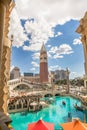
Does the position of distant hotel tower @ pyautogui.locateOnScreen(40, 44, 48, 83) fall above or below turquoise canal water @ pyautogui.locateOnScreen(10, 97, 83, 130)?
above

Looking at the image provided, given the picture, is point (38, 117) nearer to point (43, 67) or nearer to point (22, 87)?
point (22, 87)

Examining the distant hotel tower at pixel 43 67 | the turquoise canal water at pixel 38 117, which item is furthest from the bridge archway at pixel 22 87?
the turquoise canal water at pixel 38 117

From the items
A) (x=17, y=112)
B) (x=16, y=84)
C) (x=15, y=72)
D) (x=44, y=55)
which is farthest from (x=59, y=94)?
(x=15, y=72)

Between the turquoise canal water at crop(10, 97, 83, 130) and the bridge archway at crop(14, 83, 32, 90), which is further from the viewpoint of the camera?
the bridge archway at crop(14, 83, 32, 90)

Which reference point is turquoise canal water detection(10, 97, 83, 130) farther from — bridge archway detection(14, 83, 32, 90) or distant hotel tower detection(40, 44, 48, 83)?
distant hotel tower detection(40, 44, 48, 83)

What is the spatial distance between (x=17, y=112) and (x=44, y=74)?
66.1 metres

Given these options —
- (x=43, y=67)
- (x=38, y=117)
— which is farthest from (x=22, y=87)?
(x=38, y=117)

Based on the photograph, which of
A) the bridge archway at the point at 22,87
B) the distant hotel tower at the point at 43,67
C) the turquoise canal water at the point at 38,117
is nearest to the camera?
the turquoise canal water at the point at 38,117

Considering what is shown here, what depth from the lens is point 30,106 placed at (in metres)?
31.5

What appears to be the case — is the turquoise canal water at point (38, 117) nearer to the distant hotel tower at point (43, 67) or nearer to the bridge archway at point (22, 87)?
the bridge archway at point (22, 87)

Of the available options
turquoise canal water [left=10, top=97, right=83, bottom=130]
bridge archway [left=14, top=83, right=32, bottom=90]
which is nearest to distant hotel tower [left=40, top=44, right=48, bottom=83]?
bridge archway [left=14, top=83, right=32, bottom=90]

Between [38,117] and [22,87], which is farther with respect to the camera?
[22,87]

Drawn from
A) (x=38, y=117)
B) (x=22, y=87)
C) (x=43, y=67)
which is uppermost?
(x=43, y=67)

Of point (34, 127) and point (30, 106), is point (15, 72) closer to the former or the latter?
point (30, 106)
